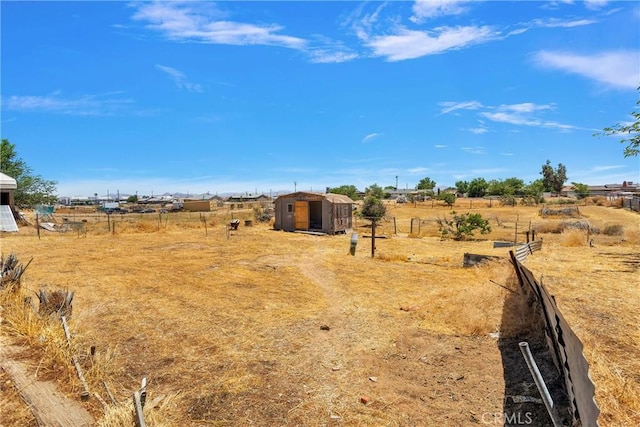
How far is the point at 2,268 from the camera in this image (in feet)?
24.4

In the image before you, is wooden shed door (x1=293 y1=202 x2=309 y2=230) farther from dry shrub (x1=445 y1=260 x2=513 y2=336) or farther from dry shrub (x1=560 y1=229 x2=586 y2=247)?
dry shrub (x1=445 y1=260 x2=513 y2=336)

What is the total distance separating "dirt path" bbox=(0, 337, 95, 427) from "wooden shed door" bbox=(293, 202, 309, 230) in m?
21.4

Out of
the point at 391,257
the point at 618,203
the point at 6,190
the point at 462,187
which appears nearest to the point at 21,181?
the point at 6,190

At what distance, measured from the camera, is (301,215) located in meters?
26.0

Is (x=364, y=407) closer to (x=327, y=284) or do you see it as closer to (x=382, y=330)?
(x=382, y=330)

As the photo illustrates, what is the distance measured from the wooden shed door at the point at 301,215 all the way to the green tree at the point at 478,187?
73.5m

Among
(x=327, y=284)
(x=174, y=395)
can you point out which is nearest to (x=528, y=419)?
(x=174, y=395)

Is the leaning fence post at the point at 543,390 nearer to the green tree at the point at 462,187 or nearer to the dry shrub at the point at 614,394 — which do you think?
the dry shrub at the point at 614,394

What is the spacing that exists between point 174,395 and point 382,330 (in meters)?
3.76

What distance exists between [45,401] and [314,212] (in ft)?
77.2

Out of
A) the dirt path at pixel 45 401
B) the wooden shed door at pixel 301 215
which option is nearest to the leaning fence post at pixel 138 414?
the dirt path at pixel 45 401

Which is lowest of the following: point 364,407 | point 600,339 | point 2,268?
point 364,407

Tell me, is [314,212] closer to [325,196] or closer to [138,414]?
[325,196]

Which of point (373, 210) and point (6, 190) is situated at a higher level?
point (6, 190)
